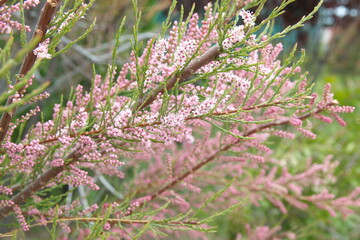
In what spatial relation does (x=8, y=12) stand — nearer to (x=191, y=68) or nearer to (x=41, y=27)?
(x=41, y=27)

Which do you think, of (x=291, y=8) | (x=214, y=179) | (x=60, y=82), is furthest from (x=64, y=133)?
(x=291, y=8)

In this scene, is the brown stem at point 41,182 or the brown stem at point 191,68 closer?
the brown stem at point 191,68

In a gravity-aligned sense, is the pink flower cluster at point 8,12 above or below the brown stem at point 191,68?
above

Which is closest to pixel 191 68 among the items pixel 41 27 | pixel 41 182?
pixel 41 27

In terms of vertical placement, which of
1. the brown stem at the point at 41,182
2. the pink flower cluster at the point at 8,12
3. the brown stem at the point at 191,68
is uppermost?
the pink flower cluster at the point at 8,12

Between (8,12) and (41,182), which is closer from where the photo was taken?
(8,12)

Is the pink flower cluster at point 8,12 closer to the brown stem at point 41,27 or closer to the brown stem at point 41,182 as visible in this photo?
the brown stem at point 41,27

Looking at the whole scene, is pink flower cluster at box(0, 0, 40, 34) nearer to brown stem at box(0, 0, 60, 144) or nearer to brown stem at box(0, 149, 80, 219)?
brown stem at box(0, 0, 60, 144)

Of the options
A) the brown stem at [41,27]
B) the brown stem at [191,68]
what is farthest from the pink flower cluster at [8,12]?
the brown stem at [191,68]

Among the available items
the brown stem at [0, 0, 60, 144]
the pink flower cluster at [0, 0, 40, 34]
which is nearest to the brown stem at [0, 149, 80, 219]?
the brown stem at [0, 0, 60, 144]

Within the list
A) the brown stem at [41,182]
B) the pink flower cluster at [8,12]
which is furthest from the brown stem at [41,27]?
the brown stem at [41,182]

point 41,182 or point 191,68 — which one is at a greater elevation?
point 191,68
